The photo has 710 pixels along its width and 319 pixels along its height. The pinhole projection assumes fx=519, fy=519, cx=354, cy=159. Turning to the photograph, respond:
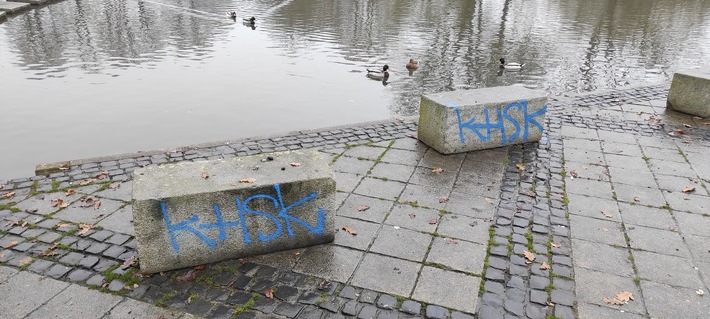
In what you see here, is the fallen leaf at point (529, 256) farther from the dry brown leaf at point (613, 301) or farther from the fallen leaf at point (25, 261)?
the fallen leaf at point (25, 261)

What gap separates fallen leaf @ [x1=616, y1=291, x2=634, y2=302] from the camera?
3.91 metres

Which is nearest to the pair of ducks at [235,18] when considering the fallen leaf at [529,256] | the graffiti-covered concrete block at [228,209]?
the graffiti-covered concrete block at [228,209]

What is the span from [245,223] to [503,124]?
12.9 ft

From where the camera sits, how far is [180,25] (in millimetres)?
18391

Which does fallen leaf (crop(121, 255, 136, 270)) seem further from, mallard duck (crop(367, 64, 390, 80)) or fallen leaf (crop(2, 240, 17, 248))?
mallard duck (crop(367, 64, 390, 80))

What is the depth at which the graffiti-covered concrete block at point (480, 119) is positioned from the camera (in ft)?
21.3

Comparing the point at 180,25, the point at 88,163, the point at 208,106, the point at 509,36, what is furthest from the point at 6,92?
the point at 509,36

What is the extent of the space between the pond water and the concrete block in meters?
2.98

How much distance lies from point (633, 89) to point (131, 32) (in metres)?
14.6

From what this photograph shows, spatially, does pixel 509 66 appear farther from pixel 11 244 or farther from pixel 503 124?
pixel 11 244

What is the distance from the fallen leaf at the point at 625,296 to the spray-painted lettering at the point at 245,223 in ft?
7.83

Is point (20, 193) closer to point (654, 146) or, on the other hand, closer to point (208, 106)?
point (208, 106)

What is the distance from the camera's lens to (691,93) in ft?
27.8

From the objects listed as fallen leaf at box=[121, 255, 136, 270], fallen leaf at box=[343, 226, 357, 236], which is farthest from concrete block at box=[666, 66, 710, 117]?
fallen leaf at box=[121, 255, 136, 270]
